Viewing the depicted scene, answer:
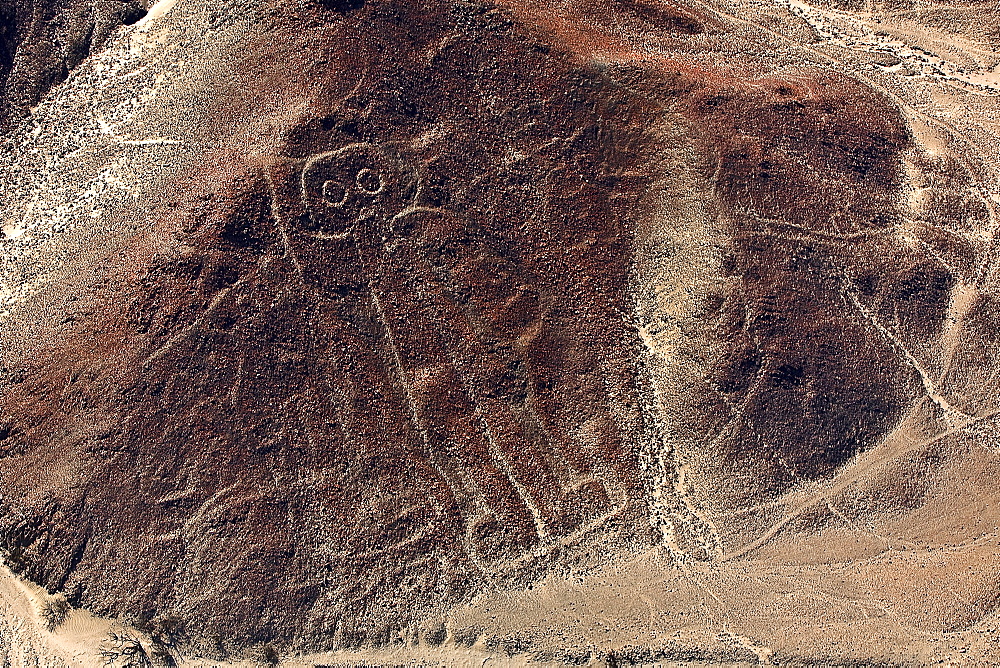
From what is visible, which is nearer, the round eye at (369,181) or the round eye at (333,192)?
the round eye at (333,192)

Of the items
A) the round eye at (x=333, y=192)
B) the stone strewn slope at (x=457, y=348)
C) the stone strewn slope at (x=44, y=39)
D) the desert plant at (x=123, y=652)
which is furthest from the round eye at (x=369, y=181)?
the desert plant at (x=123, y=652)

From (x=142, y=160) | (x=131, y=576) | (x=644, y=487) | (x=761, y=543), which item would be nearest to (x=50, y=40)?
(x=142, y=160)

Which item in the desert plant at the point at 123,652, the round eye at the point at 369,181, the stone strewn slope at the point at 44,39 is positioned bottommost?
the desert plant at the point at 123,652

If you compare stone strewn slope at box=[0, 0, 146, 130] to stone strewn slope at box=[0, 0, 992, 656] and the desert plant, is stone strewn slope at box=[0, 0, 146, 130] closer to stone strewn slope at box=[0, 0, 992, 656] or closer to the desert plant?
stone strewn slope at box=[0, 0, 992, 656]

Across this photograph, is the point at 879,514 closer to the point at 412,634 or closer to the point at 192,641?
the point at 412,634

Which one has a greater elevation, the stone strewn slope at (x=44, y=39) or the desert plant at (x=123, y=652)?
the stone strewn slope at (x=44, y=39)

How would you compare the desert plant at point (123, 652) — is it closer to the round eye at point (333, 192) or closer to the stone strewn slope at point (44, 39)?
the round eye at point (333, 192)
